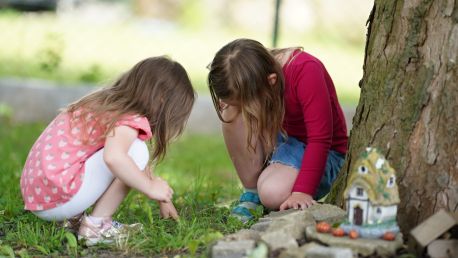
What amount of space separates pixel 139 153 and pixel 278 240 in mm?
737

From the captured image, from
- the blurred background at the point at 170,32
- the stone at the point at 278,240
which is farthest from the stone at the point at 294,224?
the blurred background at the point at 170,32

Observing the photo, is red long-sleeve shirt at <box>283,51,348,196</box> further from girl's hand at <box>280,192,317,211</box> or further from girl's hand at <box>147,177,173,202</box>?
girl's hand at <box>147,177,173,202</box>

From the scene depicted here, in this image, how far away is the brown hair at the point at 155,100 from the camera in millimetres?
3309

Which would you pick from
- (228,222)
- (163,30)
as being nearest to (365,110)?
(228,222)

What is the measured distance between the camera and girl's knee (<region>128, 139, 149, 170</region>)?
10.5ft

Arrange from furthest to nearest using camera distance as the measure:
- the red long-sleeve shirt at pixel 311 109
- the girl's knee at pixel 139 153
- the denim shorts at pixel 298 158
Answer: the denim shorts at pixel 298 158
the red long-sleeve shirt at pixel 311 109
the girl's knee at pixel 139 153

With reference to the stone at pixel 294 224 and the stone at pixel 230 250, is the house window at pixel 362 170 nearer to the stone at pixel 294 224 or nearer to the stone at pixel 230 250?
the stone at pixel 294 224

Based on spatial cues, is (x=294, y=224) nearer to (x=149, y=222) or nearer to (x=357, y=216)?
(x=357, y=216)

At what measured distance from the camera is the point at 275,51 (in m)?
3.86

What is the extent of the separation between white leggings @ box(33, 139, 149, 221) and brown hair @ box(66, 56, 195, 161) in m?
0.12

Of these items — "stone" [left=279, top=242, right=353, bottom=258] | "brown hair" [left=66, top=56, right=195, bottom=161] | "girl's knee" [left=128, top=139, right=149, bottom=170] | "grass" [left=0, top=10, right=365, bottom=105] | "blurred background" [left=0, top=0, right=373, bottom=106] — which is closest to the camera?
"stone" [left=279, top=242, right=353, bottom=258]

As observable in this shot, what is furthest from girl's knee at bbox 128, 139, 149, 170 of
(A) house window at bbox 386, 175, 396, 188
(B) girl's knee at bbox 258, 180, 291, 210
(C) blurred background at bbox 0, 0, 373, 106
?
(C) blurred background at bbox 0, 0, 373, 106

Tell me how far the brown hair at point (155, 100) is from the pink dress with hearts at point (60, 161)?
0.05 metres

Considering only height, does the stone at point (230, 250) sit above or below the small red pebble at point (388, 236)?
below
